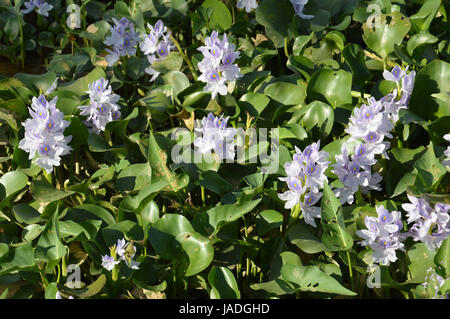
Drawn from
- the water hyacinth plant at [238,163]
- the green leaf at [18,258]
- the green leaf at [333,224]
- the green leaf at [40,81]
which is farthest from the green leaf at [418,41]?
the green leaf at [18,258]

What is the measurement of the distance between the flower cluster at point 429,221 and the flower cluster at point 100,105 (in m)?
1.25

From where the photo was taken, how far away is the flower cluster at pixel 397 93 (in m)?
2.62

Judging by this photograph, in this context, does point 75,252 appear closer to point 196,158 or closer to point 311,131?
point 196,158

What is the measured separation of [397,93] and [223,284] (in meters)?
1.05

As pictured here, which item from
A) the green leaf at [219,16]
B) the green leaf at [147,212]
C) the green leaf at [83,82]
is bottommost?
the green leaf at [147,212]

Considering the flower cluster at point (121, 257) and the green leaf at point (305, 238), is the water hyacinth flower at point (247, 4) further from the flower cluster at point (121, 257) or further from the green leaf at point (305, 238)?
the flower cluster at point (121, 257)

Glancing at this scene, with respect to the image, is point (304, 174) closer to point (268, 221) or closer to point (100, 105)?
point (268, 221)

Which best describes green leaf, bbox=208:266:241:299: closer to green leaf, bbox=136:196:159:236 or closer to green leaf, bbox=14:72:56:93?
green leaf, bbox=136:196:159:236

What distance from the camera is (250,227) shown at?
2562mm

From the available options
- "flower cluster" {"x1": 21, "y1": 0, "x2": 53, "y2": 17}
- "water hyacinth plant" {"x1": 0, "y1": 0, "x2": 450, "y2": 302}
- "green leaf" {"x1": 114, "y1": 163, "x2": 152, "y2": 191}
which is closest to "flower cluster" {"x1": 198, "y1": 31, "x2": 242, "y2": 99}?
"water hyacinth plant" {"x1": 0, "y1": 0, "x2": 450, "y2": 302}

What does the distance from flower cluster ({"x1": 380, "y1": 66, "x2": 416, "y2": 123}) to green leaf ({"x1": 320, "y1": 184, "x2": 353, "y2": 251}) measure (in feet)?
1.74

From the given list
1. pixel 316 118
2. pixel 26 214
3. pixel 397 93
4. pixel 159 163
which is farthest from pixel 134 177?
pixel 397 93

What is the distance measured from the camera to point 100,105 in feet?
9.15

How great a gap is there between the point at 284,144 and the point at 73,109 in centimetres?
91
